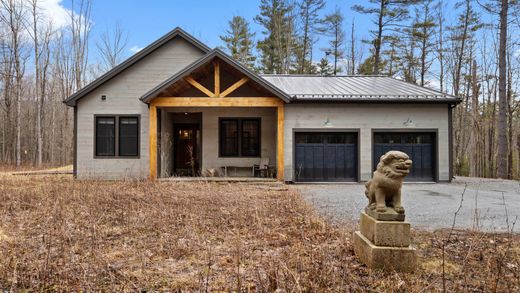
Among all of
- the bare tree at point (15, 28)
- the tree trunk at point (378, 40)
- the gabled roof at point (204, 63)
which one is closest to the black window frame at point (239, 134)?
the gabled roof at point (204, 63)

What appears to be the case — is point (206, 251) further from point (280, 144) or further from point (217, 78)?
point (217, 78)

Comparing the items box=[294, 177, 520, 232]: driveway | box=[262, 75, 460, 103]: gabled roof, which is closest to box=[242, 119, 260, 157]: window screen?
box=[262, 75, 460, 103]: gabled roof

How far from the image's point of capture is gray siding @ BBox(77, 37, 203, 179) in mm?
12289

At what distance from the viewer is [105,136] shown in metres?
12.5

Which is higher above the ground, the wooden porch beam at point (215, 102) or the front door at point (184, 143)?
the wooden porch beam at point (215, 102)

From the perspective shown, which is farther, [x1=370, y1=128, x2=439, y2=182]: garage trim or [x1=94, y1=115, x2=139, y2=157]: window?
[x1=94, y1=115, x2=139, y2=157]: window

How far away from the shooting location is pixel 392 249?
324 centimetres

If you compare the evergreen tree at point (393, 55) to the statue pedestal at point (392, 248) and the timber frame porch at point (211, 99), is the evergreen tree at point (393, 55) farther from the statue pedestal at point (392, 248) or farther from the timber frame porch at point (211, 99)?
the statue pedestal at point (392, 248)

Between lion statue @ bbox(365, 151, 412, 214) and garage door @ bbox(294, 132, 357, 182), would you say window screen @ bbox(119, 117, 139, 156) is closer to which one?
garage door @ bbox(294, 132, 357, 182)

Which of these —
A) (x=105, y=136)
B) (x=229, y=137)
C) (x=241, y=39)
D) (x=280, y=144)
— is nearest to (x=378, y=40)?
(x=241, y=39)

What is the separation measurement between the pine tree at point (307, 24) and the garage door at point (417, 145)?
14.8 m

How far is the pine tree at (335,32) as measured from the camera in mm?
25547

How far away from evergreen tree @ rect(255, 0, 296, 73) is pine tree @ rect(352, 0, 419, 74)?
5431 mm

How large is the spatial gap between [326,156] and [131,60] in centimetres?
902
